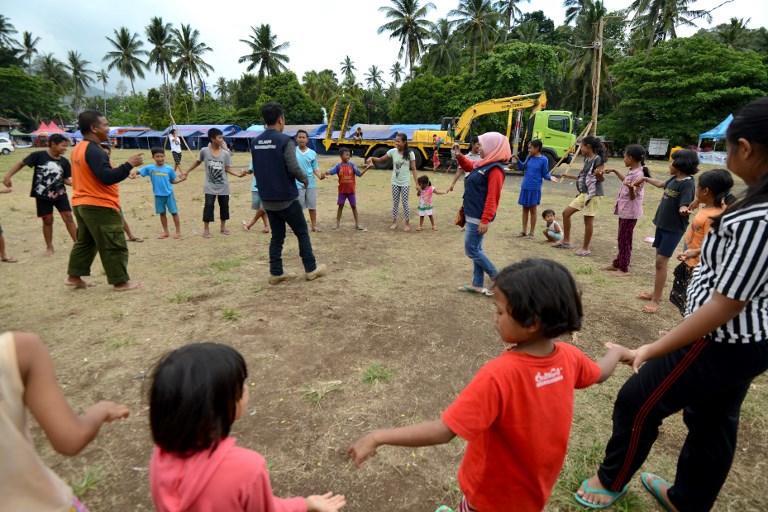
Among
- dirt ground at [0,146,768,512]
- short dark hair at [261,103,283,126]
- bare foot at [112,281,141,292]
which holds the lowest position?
dirt ground at [0,146,768,512]

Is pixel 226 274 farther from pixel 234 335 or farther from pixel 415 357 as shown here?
pixel 415 357

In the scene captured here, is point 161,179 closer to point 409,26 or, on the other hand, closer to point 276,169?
point 276,169

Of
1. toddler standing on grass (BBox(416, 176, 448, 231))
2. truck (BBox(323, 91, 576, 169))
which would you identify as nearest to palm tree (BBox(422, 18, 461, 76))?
truck (BBox(323, 91, 576, 169))

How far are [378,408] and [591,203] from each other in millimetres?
4890

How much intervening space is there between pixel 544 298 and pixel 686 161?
402 centimetres

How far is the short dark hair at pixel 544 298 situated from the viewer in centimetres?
126

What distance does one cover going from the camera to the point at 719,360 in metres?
1.58

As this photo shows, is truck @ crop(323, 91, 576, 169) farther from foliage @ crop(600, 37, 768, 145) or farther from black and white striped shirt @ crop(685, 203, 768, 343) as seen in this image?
black and white striped shirt @ crop(685, 203, 768, 343)

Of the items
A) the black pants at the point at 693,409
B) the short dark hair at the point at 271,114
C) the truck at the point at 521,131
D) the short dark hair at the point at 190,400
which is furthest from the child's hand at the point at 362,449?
the truck at the point at 521,131

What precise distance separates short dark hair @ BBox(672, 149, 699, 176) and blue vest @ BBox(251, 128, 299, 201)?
13.4 feet

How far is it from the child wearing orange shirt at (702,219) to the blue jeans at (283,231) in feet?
12.1

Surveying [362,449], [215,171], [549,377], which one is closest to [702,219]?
[549,377]

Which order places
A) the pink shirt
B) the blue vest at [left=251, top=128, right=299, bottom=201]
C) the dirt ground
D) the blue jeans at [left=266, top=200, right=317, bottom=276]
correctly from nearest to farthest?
the dirt ground
the blue vest at [left=251, top=128, right=299, bottom=201]
the blue jeans at [left=266, top=200, right=317, bottom=276]
the pink shirt

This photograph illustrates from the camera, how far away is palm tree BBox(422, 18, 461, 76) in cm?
3662
